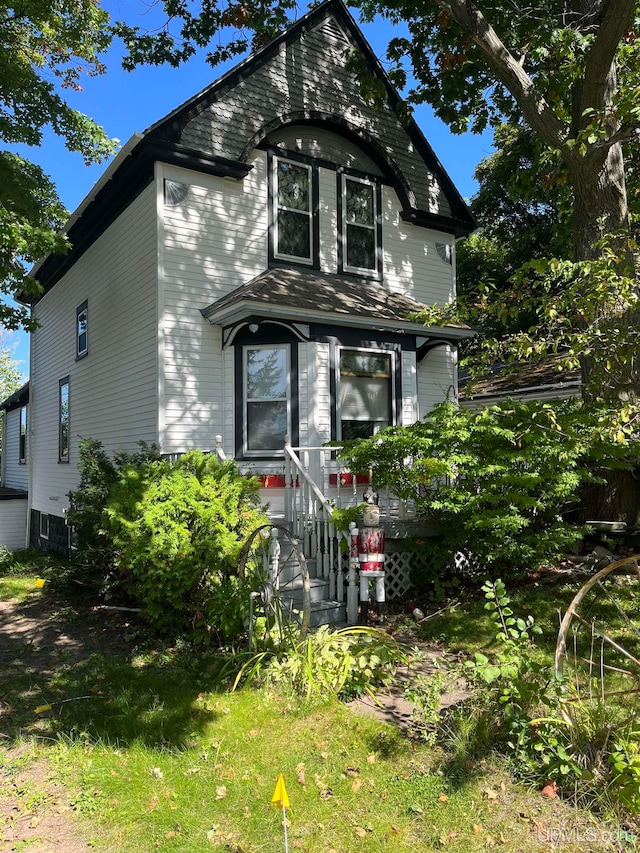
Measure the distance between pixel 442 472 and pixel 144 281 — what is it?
6.00 metres

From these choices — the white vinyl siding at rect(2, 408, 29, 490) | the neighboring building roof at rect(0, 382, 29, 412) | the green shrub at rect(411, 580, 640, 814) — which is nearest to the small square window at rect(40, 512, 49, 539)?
the white vinyl siding at rect(2, 408, 29, 490)

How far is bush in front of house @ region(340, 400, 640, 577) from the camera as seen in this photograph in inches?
275

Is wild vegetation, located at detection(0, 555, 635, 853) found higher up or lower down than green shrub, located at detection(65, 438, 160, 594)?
lower down

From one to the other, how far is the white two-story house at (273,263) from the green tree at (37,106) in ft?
4.16

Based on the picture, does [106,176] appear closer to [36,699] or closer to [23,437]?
[36,699]

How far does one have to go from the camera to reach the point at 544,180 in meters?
10.9

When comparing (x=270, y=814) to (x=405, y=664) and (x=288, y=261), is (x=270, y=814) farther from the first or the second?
(x=288, y=261)

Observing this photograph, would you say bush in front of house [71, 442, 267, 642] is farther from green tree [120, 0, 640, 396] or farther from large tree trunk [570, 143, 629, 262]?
large tree trunk [570, 143, 629, 262]

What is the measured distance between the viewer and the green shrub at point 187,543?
609cm

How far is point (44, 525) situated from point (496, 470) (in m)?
13.9

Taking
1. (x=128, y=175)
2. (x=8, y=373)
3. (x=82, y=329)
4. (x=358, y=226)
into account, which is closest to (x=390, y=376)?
(x=358, y=226)

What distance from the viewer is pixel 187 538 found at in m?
6.21

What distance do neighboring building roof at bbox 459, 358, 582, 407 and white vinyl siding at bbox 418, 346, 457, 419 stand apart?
2.38 feet

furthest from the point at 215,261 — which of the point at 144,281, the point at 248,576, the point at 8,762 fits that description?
the point at 8,762
